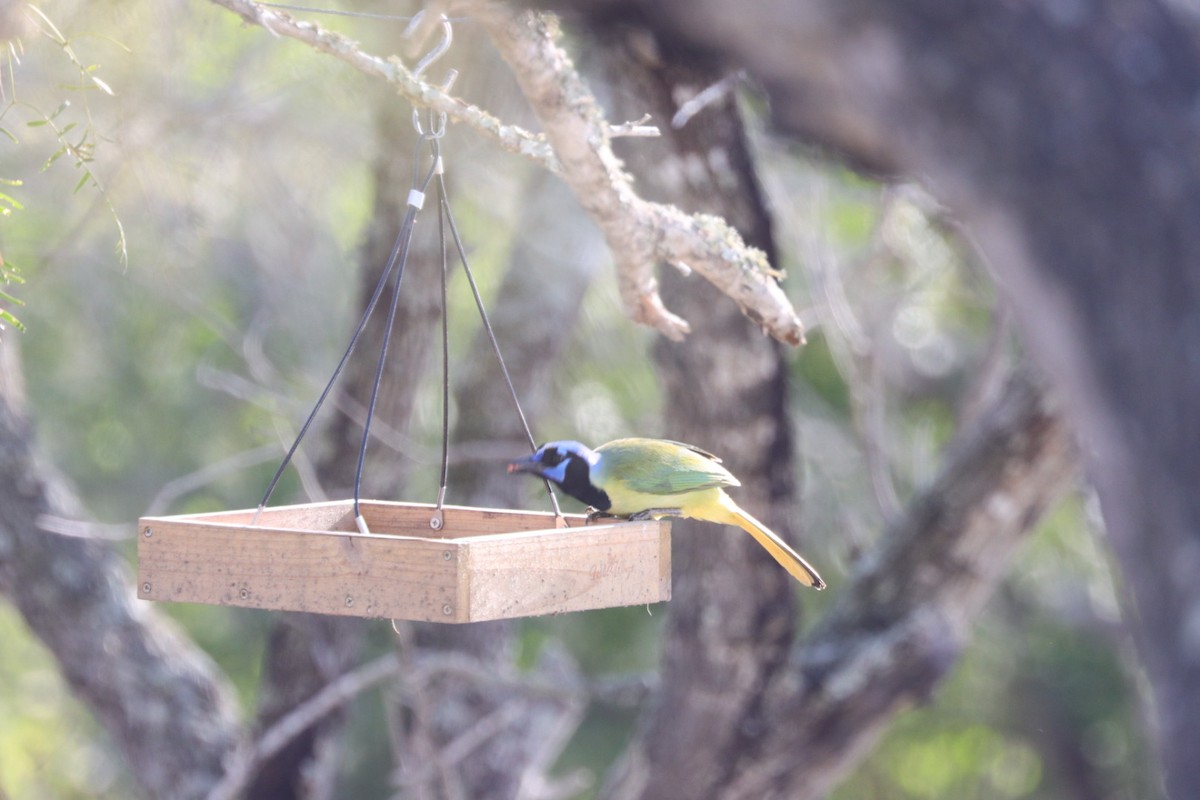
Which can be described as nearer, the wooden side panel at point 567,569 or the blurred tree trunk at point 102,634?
the wooden side panel at point 567,569

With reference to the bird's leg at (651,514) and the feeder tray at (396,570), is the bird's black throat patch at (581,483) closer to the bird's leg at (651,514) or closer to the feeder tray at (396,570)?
the bird's leg at (651,514)

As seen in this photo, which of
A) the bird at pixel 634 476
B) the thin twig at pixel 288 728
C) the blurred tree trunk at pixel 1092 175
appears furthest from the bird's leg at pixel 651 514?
the blurred tree trunk at pixel 1092 175

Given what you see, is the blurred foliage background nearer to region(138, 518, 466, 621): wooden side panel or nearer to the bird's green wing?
the bird's green wing

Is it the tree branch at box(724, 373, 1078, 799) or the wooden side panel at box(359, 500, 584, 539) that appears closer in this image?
the wooden side panel at box(359, 500, 584, 539)

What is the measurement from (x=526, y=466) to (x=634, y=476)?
0.28 meters

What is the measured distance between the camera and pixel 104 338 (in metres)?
9.62

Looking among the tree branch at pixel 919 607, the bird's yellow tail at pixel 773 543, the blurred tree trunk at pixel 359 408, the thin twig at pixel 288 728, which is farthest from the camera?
the blurred tree trunk at pixel 359 408

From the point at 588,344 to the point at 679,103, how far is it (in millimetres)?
4033

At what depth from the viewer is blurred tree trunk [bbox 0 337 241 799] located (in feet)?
16.0

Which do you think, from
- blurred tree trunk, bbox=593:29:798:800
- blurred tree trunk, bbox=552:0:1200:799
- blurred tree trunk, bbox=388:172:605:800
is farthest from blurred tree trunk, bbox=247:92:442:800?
blurred tree trunk, bbox=552:0:1200:799

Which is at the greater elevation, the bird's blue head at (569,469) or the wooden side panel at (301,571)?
the wooden side panel at (301,571)

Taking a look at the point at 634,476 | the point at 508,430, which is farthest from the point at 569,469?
the point at 508,430

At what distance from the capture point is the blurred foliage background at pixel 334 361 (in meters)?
6.60

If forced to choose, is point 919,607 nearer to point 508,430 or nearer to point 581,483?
point 581,483
